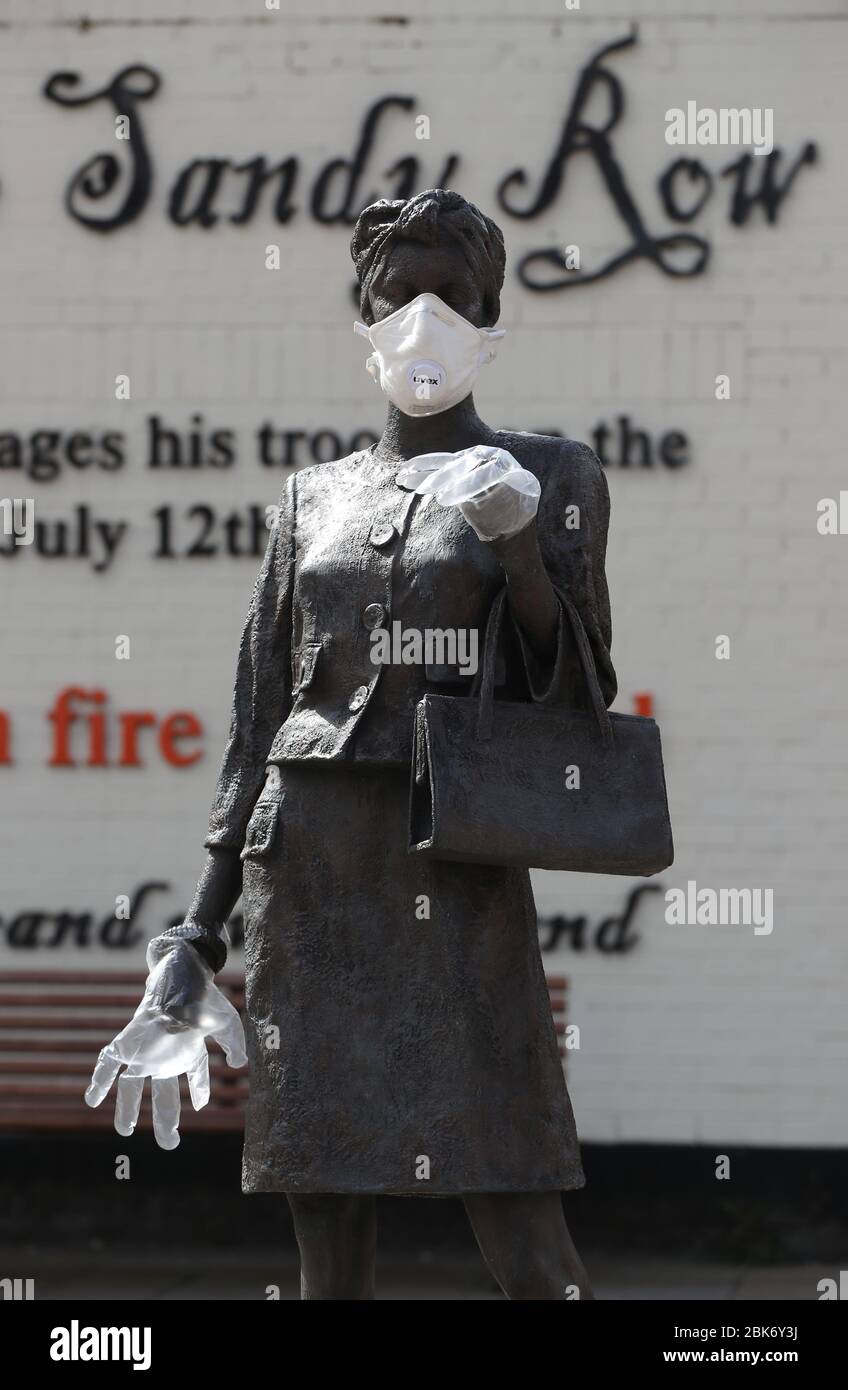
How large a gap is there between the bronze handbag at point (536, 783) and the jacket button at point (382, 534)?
8.9 inches

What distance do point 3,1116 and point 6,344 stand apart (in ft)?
9.42

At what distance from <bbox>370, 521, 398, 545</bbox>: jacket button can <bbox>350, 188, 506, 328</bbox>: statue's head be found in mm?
371

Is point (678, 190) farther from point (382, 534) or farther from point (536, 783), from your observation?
point (536, 783)

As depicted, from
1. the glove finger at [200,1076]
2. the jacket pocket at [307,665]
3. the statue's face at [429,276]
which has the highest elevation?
the statue's face at [429,276]

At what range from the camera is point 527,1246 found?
367 cm

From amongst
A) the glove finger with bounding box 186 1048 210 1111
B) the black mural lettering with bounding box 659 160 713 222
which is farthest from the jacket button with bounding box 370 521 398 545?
the black mural lettering with bounding box 659 160 713 222

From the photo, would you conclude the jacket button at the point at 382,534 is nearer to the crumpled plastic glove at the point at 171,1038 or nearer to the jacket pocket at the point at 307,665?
the jacket pocket at the point at 307,665

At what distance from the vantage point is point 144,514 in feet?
28.7

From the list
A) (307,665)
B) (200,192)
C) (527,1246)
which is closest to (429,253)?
(307,665)

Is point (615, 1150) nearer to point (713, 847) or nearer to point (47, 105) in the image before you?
point (713, 847)

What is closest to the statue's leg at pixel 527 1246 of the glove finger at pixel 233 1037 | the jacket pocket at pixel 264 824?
the glove finger at pixel 233 1037

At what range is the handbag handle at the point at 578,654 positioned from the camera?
12.0ft

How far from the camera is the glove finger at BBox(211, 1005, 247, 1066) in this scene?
3.85 m

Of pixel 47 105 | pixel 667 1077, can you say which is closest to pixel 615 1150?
pixel 667 1077
